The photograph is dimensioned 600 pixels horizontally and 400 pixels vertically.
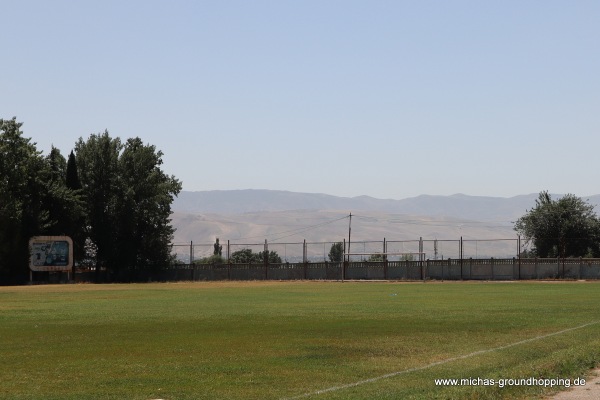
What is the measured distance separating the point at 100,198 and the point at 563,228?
58.7 meters

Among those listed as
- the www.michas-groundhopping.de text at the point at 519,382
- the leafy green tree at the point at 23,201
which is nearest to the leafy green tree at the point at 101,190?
the leafy green tree at the point at 23,201

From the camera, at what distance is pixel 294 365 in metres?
19.2

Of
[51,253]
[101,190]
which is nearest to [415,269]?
[51,253]

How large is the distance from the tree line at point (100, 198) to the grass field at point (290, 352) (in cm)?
6898

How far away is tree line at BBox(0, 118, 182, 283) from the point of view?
10319 centimetres

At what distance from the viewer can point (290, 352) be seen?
70.9 ft

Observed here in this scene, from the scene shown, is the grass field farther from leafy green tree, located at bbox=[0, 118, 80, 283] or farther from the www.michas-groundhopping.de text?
leafy green tree, located at bbox=[0, 118, 80, 283]

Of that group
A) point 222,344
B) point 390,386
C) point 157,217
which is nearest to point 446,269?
point 157,217

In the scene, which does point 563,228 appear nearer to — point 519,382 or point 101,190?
point 101,190

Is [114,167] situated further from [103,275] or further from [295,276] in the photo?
[295,276]

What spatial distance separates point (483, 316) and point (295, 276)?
73129mm

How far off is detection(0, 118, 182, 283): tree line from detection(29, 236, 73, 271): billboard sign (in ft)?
15.4

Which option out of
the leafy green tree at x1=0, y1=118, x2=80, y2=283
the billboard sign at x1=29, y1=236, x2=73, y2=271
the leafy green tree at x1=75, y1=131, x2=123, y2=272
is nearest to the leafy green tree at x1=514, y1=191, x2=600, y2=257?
the leafy green tree at x1=75, y1=131, x2=123, y2=272

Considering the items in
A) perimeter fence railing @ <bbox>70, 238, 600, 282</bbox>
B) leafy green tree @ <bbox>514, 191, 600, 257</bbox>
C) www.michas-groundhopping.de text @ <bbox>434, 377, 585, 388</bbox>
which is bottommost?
www.michas-groundhopping.de text @ <bbox>434, 377, 585, 388</bbox>
